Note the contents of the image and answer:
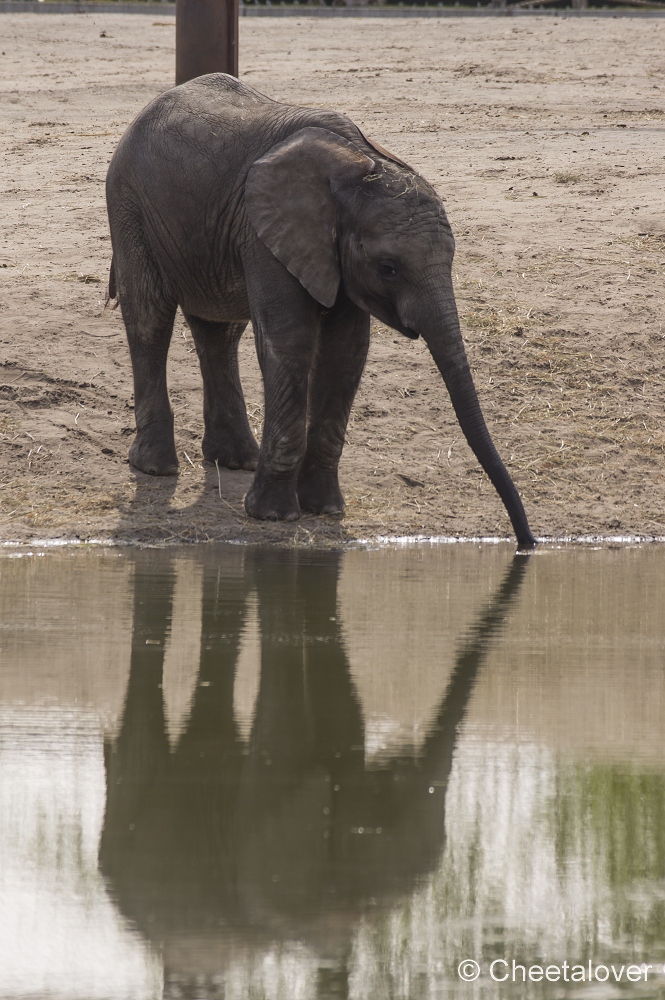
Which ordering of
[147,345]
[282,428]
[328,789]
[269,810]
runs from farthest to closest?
1. [147,345]
2. [282,428]
3. [328,789]
4. [269,810]

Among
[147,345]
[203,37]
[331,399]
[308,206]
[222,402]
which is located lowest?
[222,402]

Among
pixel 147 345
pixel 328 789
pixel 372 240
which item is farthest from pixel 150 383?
pixel 328 789

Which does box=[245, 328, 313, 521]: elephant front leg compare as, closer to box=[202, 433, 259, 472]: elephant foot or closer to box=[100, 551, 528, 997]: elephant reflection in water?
box=[202, 433, 259, 472]: elephant foot

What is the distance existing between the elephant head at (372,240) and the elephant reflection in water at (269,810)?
2095 millimetres

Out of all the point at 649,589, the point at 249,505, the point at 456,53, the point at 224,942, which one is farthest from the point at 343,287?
the point at 456,53

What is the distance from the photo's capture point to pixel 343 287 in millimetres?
7672

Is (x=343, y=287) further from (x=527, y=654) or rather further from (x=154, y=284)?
(x=527, y=654)

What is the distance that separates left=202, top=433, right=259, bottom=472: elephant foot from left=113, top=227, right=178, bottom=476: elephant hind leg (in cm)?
27

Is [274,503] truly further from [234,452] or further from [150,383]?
[150,383]

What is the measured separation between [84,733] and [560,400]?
5.44 metres

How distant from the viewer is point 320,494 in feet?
26.7

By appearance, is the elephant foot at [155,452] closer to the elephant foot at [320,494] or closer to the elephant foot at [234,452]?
the elephant foot at [234,452]

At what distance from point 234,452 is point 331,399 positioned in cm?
89

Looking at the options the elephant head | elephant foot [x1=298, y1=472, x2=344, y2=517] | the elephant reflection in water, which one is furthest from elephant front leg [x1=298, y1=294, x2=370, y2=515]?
the elephant reflection in water
